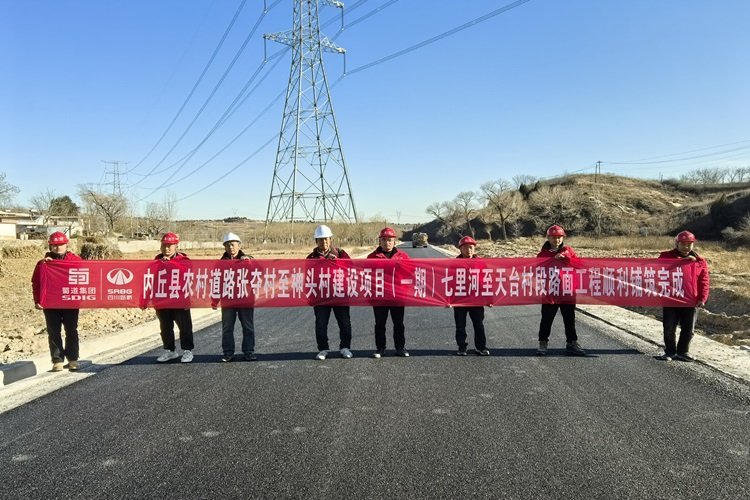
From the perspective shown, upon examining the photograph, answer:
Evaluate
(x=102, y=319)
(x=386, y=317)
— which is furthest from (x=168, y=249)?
(x=102, y=319)

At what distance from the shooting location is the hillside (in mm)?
77325

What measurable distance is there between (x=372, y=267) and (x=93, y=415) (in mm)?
4725

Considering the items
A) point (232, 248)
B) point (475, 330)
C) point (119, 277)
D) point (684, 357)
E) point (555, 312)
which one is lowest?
point (684, 357)

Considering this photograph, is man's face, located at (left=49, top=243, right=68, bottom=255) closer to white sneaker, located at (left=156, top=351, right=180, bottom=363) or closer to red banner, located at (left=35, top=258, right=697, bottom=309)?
red banner, located at (left=35, top=258, right=697, bottom=309)

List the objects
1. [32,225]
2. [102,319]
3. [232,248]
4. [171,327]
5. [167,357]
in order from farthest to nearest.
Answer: [32,225] → [102,319] → [232,248] → [171,327] → [167,357]

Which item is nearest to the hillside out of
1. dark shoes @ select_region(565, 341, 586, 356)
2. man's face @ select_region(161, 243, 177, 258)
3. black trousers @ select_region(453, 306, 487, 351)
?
dark shoes @ select_region(565, 341, 586, 356)

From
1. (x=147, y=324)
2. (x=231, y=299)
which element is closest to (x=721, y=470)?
(x=231, y=299)

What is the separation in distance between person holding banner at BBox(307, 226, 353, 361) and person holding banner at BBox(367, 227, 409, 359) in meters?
0.47

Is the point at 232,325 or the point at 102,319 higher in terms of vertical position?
the point at 232,325

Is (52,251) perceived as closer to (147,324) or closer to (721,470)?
(147,324)

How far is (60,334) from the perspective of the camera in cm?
750

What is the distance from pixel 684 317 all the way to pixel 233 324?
23.6ft

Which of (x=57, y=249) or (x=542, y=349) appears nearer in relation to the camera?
(x=57, y=249)

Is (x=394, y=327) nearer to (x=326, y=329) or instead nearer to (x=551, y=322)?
(x=326, y=329)
